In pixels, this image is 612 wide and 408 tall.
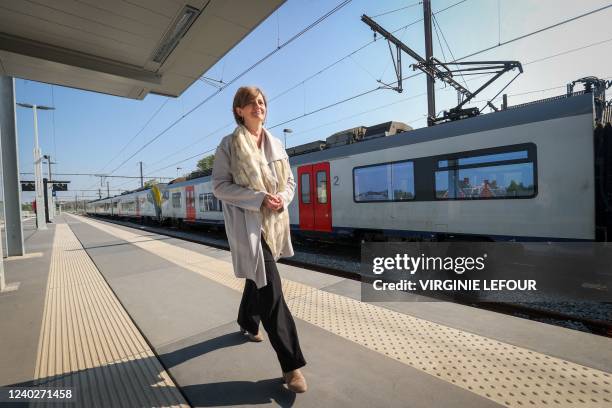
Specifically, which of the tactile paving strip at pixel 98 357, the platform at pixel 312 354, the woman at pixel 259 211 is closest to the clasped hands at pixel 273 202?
the woman at pixel 259 211

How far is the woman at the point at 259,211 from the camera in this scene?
73.9 inches

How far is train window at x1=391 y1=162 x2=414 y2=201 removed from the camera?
664cm

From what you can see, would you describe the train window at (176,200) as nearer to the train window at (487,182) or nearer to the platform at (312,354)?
the platform at (312,354)

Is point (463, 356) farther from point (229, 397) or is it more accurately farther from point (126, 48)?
point (126, 48)

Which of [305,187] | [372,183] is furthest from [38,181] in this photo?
[372,183]

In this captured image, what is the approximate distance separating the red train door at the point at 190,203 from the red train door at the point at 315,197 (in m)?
9.25

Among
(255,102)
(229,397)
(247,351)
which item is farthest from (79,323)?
(255,102)

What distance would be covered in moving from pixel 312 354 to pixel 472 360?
3.79 feet

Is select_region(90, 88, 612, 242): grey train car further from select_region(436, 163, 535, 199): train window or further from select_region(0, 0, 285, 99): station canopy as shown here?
select_region(0, 0, 285, 99): station canopy

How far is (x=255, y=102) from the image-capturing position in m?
2.03

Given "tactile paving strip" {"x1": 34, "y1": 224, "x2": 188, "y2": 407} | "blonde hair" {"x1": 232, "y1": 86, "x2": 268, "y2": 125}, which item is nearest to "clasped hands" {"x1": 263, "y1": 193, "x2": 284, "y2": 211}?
"blonde hair" {"x1": 232, "y1": 86, "x2": 268, "y2": 125}
